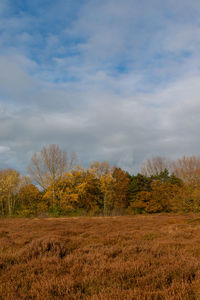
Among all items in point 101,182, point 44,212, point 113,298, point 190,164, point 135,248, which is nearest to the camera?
point 113,298

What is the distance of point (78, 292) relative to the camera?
3.36 metres

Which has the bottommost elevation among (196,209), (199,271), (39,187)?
(196,209)

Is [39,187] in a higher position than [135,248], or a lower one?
higher

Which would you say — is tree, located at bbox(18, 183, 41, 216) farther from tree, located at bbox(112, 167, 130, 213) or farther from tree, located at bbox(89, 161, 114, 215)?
tree, located at bbox(112, 167, 130, 213)

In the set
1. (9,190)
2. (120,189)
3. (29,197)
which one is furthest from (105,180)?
(9,190)

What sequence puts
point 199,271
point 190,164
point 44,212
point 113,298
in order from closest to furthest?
point 113,298 < point 199,271 < point 44,212 < point 190,164

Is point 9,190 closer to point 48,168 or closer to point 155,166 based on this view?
point 48,168

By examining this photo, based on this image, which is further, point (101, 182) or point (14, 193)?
point (101, 182)

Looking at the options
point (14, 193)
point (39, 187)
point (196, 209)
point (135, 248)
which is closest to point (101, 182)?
point (39, 187)

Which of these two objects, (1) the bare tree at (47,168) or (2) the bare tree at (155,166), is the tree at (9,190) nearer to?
(1) the bare tree at (47,168)

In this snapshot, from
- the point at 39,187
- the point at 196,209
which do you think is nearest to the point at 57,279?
the point at 196,209

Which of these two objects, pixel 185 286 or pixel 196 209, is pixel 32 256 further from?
pixel 196 209

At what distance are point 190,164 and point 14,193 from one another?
99.3 feet

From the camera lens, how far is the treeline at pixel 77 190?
103 feet
